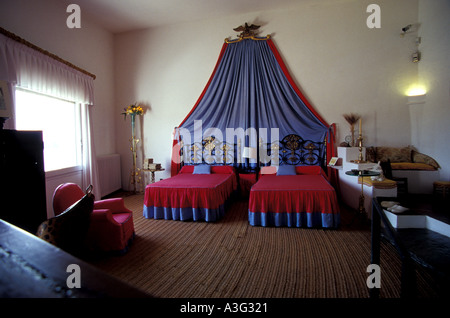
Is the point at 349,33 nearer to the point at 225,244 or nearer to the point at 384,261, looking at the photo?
the point at 384,261

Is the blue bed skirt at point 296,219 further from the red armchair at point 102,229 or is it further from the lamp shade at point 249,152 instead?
the red armchair at point 102,229

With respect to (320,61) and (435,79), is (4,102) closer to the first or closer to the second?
(320,61)

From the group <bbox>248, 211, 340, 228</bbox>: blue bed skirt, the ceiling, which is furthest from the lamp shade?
the ceiling

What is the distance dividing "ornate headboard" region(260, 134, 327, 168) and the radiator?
3.36 m

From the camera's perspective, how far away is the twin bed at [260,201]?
119 inches

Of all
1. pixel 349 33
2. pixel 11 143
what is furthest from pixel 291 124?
pixel 11 143

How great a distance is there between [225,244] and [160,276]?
33.5 inches

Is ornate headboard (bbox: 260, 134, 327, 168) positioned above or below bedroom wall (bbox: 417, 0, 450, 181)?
below

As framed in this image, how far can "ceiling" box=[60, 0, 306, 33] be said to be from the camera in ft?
13.9

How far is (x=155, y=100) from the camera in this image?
525cm

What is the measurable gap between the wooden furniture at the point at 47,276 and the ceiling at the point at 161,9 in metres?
4.86

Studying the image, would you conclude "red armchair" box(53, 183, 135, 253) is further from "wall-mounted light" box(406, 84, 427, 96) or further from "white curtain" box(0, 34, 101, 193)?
"wall-mounted light" box(406, 84, 427, 96)

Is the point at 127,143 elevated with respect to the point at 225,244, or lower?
elevated

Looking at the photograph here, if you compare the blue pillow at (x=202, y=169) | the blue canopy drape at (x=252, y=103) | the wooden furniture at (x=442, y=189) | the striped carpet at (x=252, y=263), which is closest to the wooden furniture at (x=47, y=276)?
the striped carpet at (x=252, y=263)
